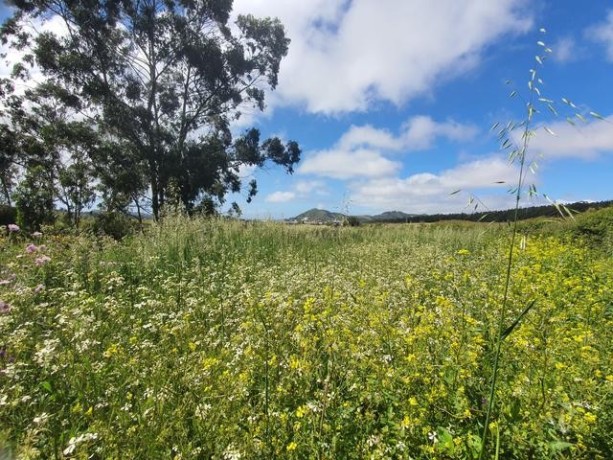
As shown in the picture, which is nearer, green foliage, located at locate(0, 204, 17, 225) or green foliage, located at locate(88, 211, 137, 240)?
green foliage, located at locate(88, 211, 137, 240)

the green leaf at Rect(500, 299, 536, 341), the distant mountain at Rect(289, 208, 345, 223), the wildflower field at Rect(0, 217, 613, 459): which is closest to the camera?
the green leaf at Rect(500, 299, 536, 341)

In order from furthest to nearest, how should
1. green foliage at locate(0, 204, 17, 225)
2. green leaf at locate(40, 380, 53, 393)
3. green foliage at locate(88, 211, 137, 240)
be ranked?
green foliage at locate(0, 204, 17, 225) < green foliage at locate(88, 211, 137, 240) < green leaf at locate(40, 380, 53, 393)

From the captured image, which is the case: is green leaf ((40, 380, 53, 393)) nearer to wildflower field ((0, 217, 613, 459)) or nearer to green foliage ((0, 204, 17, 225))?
wildflower field ((0, 217, 613, 459))

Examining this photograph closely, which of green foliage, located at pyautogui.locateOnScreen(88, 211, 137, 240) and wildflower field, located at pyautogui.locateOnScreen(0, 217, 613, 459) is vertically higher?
green foliage, located at pyautogui.locateOnScreen(88, 211, 137, 240)

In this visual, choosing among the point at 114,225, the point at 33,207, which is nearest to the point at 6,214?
the point at 33,207

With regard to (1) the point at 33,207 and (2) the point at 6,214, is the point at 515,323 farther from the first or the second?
(2) the point at 6,214

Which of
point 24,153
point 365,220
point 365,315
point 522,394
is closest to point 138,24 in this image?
point 24,153

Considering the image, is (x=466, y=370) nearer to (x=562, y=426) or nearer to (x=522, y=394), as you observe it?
(x=522, y=394)

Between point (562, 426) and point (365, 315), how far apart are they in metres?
1.66

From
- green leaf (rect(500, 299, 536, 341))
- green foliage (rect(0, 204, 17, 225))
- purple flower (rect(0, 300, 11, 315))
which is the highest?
green foliage (rect(0, 204, 17, 225))

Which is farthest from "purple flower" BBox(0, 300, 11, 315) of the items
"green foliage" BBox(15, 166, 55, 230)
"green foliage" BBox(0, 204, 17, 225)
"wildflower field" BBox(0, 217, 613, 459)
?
"green foliage" BBox(0, 204, 17, 225)

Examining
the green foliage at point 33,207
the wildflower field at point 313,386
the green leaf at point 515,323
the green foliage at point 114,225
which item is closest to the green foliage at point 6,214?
the green foliage at point 33,207

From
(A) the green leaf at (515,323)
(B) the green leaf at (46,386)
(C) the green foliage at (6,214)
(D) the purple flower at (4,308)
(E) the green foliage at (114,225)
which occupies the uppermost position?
(C) the green foliage at (6,214)

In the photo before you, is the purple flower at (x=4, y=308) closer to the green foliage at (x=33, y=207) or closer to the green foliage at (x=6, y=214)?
the green foliage at (x=33, y=207)
